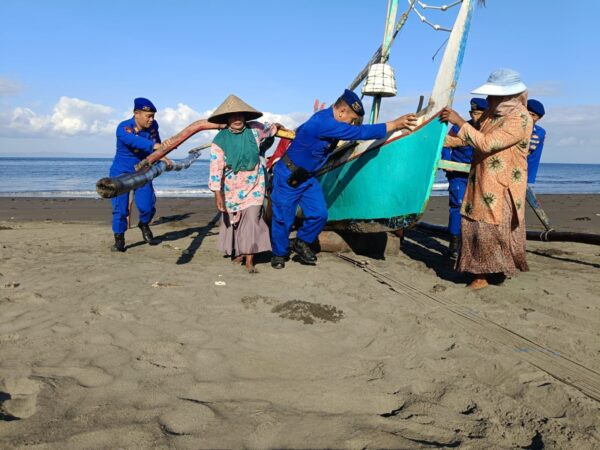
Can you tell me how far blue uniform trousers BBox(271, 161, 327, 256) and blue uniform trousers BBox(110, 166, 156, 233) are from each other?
172 cm

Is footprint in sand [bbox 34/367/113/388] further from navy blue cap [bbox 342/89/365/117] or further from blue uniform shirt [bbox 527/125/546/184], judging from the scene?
blue uniform shirt [bbox 527/125/546/184]

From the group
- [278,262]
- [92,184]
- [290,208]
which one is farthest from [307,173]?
[92,184]

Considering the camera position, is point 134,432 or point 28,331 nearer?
point 134,432

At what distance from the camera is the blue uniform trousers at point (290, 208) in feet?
15.0

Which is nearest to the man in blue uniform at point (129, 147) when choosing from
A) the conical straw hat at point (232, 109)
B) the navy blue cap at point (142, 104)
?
the navy blue cap at point (142, 104)

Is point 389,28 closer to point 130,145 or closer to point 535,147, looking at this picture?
point 535,147

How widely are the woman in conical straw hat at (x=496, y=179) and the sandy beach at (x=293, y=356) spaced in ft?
1.04

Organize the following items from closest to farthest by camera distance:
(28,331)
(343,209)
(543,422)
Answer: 1. (543,422)
2. (28,331)
3. (343,209)

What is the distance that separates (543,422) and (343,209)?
3348 millimetres

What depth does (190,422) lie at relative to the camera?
1.74m

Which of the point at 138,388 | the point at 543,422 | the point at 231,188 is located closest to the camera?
the point at 543,422

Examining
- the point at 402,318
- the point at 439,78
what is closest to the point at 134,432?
the point at 402,318

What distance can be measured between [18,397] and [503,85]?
3.55m

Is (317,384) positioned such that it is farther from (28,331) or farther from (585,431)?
(28,331)
